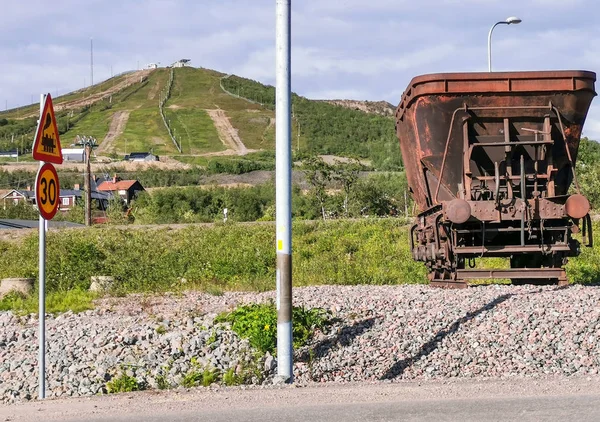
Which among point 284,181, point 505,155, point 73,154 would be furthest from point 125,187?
point 284,181

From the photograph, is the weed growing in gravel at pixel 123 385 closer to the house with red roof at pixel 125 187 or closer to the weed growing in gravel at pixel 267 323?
the weed growing in gravel at pixel 267 323

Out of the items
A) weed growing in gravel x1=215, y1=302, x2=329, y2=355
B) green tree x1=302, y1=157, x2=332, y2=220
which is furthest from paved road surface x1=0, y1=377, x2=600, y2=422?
green tree x1=302, y1=157, x2=332, y2=220

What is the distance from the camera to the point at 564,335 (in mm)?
9352

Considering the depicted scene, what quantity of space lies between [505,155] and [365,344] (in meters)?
5.09

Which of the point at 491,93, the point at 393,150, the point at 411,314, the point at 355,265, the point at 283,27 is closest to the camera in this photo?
the point at 283,27

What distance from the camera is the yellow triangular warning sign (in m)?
7.97

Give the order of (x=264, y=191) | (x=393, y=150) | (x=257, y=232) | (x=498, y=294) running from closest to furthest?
(x=498, y=294), (x=257, y=232), (x=264, y=191), (x=393, y=150)

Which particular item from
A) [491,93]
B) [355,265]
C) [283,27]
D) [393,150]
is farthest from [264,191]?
[283,27]

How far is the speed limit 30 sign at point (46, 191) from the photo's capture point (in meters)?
7.97

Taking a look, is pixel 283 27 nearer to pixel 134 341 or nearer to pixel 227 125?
pixel 134 341

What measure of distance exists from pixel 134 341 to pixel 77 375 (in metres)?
0.91

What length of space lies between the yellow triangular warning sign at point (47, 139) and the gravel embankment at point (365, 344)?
8.35ft

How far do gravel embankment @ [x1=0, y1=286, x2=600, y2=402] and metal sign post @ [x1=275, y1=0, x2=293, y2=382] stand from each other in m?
0.71

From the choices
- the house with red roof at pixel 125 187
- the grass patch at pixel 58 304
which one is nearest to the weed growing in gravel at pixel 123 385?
the grass patch at pixel 58 304
